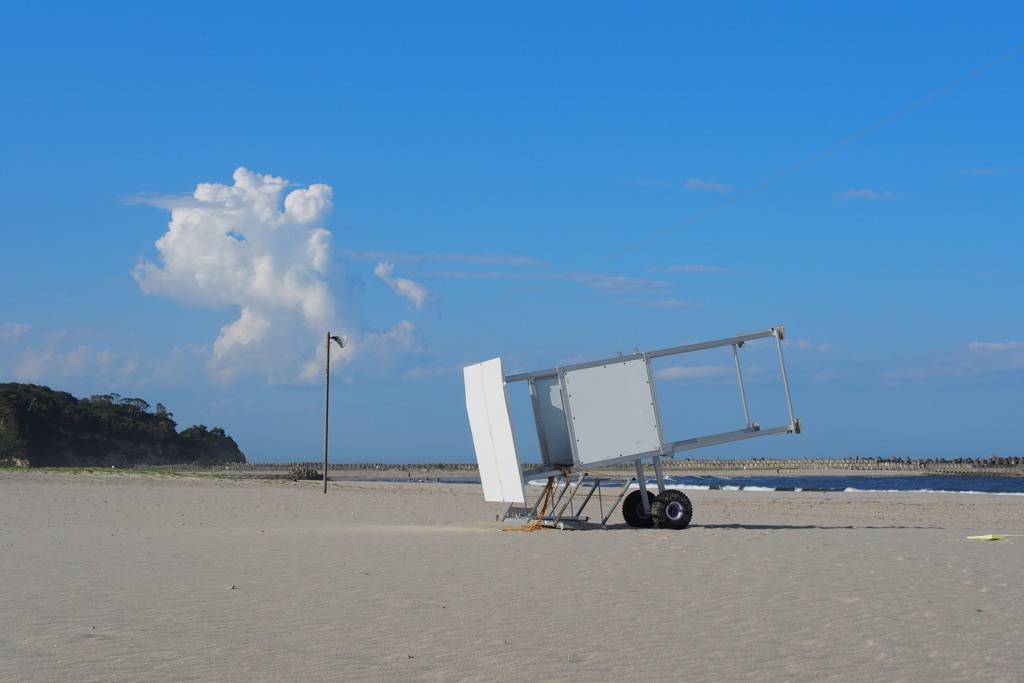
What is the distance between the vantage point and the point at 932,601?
32.8 ft

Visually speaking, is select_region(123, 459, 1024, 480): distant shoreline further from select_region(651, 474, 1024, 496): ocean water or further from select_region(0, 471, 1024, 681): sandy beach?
select_region(0, 471, 1024, 681): sandy beach

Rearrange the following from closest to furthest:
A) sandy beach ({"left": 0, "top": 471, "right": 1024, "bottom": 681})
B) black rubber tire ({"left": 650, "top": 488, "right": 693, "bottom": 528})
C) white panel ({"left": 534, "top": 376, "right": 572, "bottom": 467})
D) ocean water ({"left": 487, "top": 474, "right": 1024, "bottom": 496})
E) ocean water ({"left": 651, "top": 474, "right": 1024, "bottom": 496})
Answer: sandy beach ({"left": 0, "top": 471, "right": 1024, "bottom": 681}) < black rubber tire ({"left": 650, "top": 488, "right": 693, "bottom": 528}) < white panel ({"left": 534, "top": 376, "right": 572, "bottom": 467}) < ocean water ({"left": 487, "top": 474, "right": 1024, "bottom": 496}) < ocean water ({"left": 651, "top": 474, "right": 1024, "bottom": 496})

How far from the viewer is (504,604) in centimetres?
966

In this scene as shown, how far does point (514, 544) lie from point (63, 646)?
8.98 m

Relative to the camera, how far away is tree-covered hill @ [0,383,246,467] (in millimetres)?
91812

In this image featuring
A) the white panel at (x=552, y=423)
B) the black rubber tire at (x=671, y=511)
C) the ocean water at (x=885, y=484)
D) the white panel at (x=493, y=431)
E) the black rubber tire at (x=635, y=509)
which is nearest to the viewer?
the white panel at (x=493, y=431)

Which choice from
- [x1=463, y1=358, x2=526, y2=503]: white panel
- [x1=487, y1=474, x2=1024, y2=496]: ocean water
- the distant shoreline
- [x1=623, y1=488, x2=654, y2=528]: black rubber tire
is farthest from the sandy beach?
the distant shoreline

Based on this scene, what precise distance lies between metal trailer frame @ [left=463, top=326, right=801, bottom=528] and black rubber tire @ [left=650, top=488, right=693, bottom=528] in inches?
0.8

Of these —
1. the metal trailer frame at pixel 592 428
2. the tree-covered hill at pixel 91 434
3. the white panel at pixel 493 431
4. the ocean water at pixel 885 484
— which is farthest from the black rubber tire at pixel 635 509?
the tree-covered hill at pixel 91 434

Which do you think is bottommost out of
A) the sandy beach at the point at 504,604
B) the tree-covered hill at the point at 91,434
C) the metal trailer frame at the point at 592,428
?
the sandy beach at the point at 504,604

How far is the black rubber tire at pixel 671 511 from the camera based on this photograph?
18172 mm

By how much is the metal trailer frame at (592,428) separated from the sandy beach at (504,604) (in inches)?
46.6

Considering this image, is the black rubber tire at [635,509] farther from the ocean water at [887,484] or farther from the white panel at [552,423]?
the ocean water at [887,484]

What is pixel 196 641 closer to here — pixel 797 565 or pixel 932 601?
pixel 932 601
